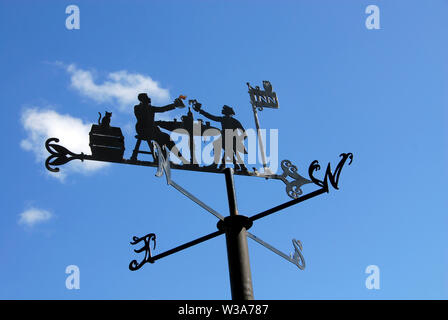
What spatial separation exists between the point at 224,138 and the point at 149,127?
0.59 m

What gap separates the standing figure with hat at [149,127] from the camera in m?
3.52

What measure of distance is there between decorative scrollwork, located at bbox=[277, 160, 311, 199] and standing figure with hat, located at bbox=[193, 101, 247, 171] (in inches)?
14.0

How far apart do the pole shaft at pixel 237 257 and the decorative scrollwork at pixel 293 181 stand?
0.68m

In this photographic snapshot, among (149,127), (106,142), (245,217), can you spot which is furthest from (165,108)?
(245,217)

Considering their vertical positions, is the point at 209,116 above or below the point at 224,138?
above

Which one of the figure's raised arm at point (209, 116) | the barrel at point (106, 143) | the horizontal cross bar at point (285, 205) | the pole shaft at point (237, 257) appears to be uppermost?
the figure's raised arm at point (209, 116)

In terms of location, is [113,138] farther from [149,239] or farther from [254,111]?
[254,111]

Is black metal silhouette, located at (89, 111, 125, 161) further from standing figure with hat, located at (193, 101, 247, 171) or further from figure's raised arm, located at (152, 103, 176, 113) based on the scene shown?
standing figure with hat, located at (193, 101, 247, 171)

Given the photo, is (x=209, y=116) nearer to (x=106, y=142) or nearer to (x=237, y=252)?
(x=106, y=142)

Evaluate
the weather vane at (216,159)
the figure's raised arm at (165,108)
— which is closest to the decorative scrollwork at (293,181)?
the weather vane at (216,159)

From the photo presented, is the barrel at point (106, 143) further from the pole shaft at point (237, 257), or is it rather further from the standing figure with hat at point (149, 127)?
Answer: the pole shaft at point (237, 257)

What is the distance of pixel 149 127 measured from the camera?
3.58 metres
